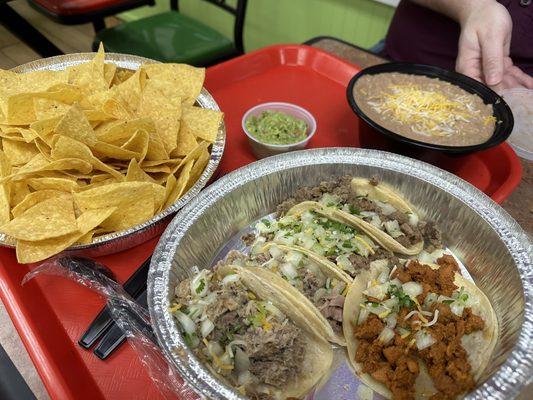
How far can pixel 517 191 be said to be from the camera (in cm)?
158

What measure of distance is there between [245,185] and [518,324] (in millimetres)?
848

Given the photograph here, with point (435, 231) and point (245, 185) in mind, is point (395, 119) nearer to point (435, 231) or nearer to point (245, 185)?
point (435, 231)

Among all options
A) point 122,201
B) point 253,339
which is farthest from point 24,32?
point 253,339

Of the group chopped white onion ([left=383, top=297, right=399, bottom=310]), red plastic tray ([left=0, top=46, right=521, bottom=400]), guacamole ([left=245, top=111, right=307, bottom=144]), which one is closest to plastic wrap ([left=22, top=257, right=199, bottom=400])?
red plastic tray ([left=0, top=46, right=521, bottom=400])

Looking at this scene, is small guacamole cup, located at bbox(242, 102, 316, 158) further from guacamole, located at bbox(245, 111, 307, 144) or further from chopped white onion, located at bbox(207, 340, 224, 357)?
chopped white onion, located at bbox(207, 340, 224, 357)

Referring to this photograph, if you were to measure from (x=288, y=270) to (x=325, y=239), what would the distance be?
0.16 metres

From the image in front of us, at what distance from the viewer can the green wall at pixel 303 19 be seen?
2992 mm

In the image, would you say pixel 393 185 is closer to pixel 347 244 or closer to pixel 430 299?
pixel 347 244

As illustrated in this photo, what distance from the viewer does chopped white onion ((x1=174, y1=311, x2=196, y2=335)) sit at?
3.42ft

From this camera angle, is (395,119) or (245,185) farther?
(395,119)

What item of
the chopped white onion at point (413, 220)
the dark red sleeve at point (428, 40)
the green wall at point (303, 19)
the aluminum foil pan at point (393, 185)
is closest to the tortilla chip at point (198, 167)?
the aluminum foil pan at point (393, 185)

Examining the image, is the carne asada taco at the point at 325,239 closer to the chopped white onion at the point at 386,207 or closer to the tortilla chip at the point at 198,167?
the chopped white onion at the point at 386,207

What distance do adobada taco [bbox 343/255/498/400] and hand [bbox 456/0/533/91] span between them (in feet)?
3.43

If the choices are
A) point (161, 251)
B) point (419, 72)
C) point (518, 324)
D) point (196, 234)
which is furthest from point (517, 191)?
point (161, 251)
